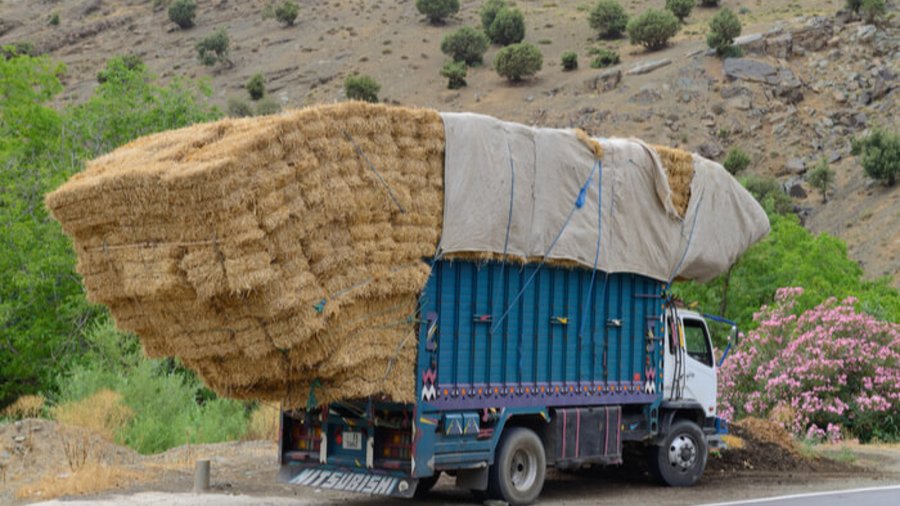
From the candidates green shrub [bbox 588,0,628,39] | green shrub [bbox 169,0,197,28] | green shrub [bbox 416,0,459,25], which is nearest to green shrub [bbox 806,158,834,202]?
green shrub [bbox 588,0,628,39]

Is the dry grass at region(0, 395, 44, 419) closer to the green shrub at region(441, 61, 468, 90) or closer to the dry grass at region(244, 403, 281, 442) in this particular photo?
the dry grass at region(244, 403, 281, 442)

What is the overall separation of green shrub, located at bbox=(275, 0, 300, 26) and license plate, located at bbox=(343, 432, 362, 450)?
81781 mm

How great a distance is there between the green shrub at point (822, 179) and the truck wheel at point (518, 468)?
1709 inches

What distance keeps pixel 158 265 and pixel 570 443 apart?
5354 millimetres

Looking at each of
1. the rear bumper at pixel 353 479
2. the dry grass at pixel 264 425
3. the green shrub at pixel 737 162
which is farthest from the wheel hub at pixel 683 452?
the green shrub at pixel 737 162

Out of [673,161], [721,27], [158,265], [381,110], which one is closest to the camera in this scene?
[158,265]

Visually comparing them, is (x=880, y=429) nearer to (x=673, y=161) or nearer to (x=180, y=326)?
(x=673, y=161)

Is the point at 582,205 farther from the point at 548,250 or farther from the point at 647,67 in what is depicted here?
the point at 647,67

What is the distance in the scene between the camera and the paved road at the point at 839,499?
Answer: 1233cm

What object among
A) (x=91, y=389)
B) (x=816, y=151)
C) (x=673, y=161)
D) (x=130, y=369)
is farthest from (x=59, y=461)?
(x=816, y=151)

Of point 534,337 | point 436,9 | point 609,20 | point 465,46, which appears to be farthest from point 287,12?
point 534,337

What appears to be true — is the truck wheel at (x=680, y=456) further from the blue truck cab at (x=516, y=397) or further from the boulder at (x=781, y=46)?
the boulder at (x=781, y=46)

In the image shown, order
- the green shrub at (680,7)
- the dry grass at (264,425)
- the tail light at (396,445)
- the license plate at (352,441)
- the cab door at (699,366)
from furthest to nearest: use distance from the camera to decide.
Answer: the green shrub at (680,7), the dry grass at (264,425), the cab door at (699,366), the license plate at (352,441), the tail light at (396,445)

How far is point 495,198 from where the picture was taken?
38.2ft
